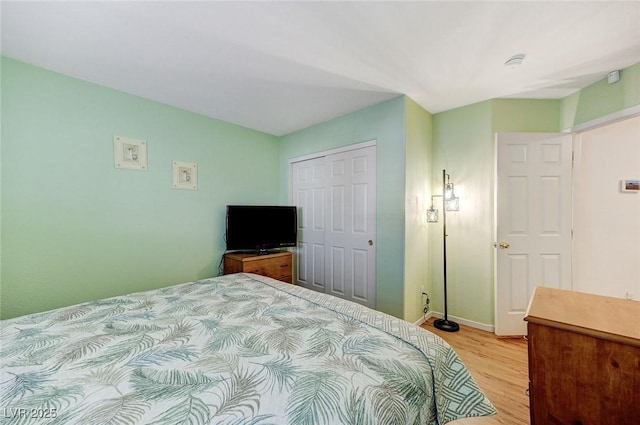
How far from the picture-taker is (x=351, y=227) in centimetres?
297

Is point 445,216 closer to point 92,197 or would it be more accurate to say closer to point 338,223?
point 338,223

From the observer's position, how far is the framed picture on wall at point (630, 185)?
96.6 inches

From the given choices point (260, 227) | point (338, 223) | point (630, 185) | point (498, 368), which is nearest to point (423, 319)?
point (498, 368)

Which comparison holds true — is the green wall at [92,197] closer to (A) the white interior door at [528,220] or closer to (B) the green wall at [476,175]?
(B) the green wall at [476,175]

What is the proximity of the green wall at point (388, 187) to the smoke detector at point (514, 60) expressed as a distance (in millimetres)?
852

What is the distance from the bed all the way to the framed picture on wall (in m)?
3.04

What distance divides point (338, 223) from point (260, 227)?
3.37 feet

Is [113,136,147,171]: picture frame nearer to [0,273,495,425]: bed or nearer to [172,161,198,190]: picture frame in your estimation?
[172,161,198,190]: picture frame

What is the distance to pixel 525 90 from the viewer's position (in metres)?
2.40

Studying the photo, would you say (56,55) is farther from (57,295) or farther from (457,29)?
(457,29)

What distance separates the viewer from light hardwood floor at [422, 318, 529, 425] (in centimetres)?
154

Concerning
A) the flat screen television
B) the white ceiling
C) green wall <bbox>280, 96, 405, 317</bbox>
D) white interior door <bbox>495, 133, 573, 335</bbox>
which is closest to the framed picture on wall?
white interior door <bbox>495, 133, 573, 335</bbox>

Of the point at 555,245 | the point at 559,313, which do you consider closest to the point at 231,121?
the point at 559,313

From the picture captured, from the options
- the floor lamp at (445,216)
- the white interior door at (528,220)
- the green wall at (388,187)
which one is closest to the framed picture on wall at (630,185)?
the white interior door at (528,220)
